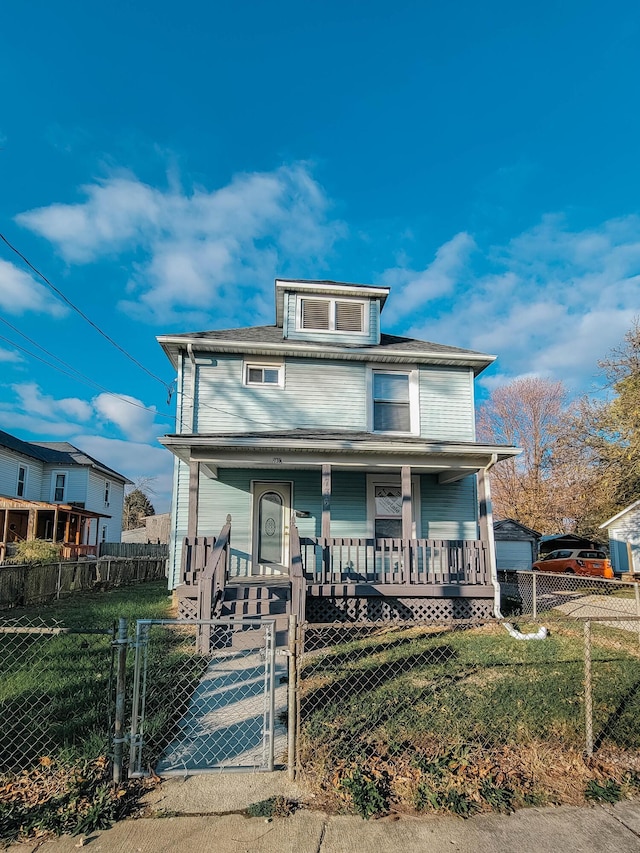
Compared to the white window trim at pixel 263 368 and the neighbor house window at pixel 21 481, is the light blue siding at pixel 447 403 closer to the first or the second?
the white window trim at pixel 263 368

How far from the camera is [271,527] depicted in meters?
11.7

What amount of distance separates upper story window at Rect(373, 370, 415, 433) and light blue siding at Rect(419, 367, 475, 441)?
1.12 feet

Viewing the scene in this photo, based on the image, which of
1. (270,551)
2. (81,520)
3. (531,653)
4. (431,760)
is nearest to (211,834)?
(431,760)

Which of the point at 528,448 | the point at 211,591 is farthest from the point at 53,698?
the point at 528,448

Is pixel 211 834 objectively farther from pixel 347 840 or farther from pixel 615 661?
pixel 615 661

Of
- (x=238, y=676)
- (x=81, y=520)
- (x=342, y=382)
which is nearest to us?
(x=238, y=676)

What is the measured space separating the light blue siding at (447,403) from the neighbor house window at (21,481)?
899 inches

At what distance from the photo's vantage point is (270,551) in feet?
38.0

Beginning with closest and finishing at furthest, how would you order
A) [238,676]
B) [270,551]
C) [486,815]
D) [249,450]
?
1. [486,815]
2. [238,676]
3. [249,450]
4. [270,551]

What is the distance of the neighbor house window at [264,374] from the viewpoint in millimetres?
12273

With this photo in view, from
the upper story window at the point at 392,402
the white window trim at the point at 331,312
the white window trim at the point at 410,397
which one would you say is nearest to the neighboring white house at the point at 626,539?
the white window trim at the point at 410,397

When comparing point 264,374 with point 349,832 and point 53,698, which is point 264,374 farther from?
point 349,832

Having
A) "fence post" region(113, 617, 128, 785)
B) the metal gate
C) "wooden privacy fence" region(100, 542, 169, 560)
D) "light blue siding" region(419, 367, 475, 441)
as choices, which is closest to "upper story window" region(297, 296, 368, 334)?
"light blue siding" region(419, 367, 475, 441)

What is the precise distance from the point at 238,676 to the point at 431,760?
2.94 meters
